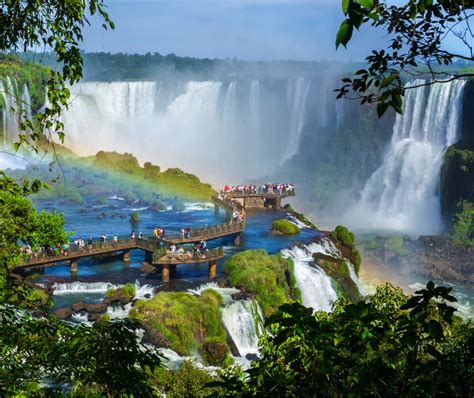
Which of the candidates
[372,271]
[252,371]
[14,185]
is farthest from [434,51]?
[372,271]

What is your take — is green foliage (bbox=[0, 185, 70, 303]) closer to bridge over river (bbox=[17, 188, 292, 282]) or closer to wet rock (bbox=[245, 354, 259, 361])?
wet rock (bbox=[245, 354, 259, 361])

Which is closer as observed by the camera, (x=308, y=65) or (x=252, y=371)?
(x=252, y=371)

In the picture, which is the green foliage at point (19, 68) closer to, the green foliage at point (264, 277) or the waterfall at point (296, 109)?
the green foliage at point (264, 277)

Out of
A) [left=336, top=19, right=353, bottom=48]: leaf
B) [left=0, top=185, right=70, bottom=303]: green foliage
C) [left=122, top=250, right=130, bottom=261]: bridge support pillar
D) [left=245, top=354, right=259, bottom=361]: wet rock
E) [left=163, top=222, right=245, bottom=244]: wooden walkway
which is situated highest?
[left=336, top=19, right=353, bottom=48]: leaf

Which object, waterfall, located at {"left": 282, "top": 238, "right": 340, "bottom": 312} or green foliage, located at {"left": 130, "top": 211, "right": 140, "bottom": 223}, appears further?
green foliage, located at {"left": 130, "top": 211, "right": 140, "bottom": 223}

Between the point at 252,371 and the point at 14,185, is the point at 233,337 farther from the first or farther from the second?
the point at 252,371

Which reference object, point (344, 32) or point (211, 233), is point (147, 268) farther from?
point (344, 32)

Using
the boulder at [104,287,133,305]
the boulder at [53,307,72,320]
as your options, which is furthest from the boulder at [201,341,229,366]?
the boulder at [53,307,72,320]
